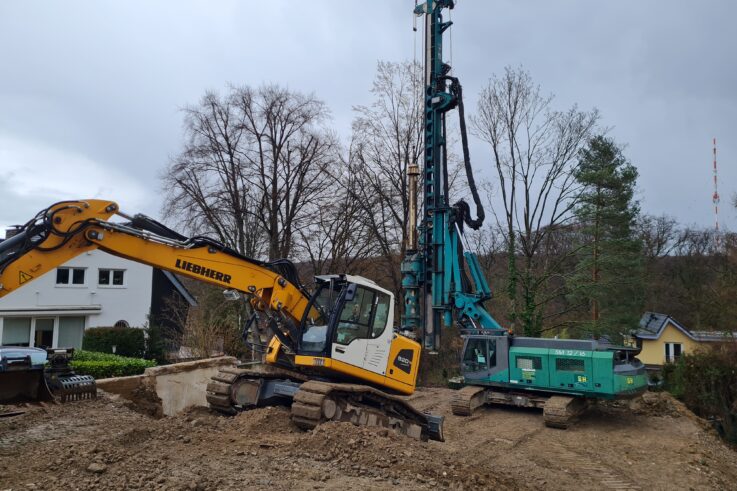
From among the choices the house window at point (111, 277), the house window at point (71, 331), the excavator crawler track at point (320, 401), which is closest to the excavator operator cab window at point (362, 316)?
the excavator crawler track at point (320, 401)

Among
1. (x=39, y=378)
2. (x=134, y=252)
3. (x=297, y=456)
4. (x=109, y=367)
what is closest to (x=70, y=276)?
(x=109, y=367)

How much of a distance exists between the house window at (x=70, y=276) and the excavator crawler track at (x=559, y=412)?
65.2 feet

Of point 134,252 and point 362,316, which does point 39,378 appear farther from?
point 362,316

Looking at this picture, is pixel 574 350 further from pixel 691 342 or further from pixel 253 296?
pixel 691 342

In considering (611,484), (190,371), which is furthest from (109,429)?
(611,484)

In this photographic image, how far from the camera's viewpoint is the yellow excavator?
6.98 meters

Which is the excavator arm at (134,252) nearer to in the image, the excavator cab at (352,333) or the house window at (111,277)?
the excavator cab at (352,333)

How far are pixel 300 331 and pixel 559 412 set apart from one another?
673cm

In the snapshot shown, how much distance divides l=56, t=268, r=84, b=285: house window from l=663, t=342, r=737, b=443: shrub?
2285cm

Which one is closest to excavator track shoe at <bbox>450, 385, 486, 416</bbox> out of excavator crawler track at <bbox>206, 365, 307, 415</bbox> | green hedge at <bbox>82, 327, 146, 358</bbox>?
excavator crawler track at <bbox>206, 365, 307, 415</bbox>

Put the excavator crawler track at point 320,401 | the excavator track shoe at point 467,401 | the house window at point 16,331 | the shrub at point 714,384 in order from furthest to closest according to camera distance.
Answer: the house window at point 16,331 < the shrub at point 714,384 < the excavator track shoe at point 467,401 < the excavator crawler track at point 320,401

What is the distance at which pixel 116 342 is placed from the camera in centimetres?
1823

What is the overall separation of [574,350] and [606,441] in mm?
2038

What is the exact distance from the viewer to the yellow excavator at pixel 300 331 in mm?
6984
